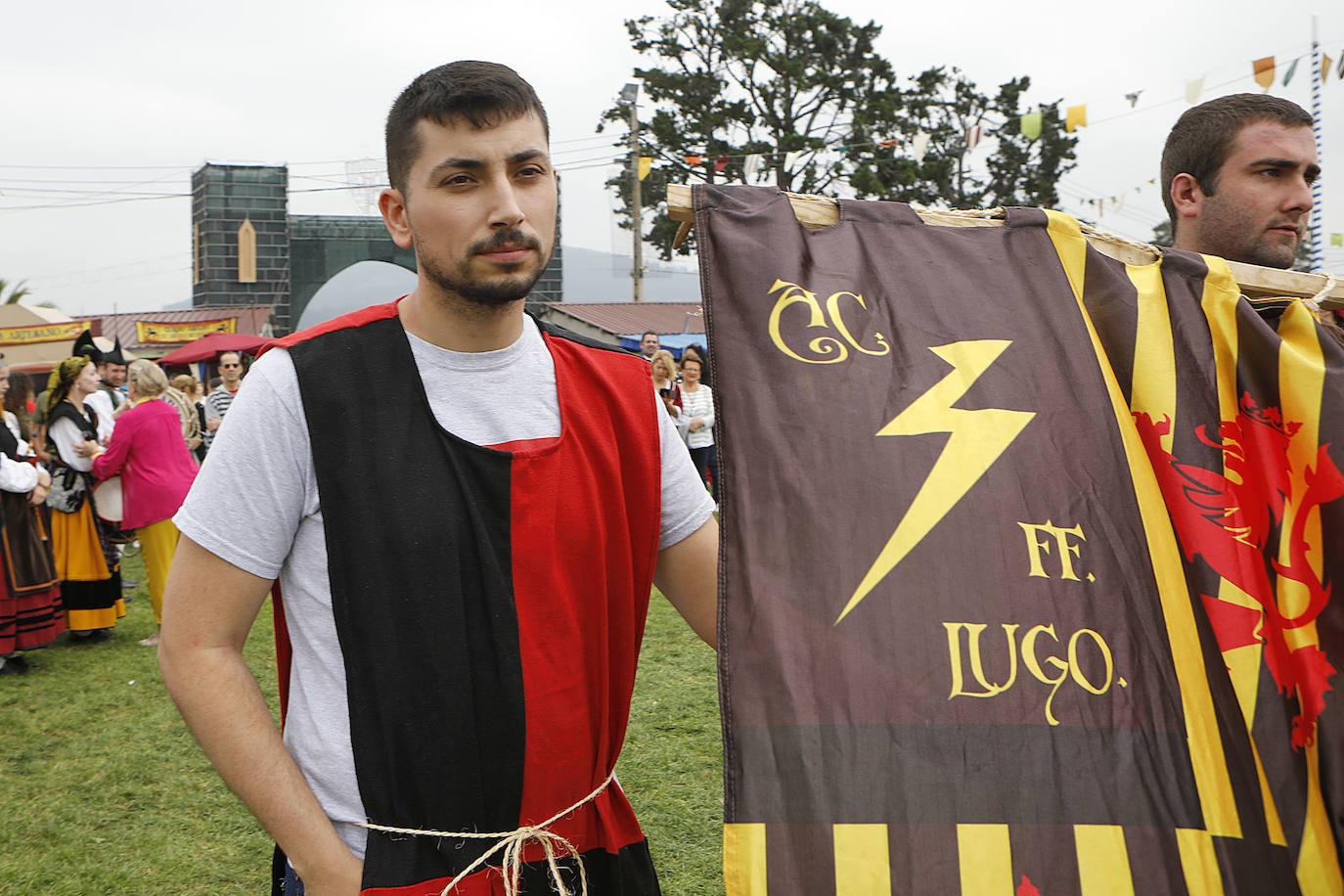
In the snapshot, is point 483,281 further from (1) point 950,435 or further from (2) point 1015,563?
(2) point 1015,563

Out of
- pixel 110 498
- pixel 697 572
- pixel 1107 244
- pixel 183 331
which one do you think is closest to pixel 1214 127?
pixel 1107 244

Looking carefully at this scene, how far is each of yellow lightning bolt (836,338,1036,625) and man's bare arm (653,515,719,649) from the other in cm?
36

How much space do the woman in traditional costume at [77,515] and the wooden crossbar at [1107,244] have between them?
5858 millimetres

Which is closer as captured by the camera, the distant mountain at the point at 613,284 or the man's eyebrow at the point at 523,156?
the man's eyebrow at the point at 523,156

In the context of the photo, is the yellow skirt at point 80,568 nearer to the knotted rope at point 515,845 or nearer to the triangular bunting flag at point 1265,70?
the knotted rope at point 515,845

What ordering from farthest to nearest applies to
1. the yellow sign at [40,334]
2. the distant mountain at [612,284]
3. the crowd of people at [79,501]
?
the distant mountain at [612,284] < the yellow sign at [40,334] < the crowd of people at [79,501]

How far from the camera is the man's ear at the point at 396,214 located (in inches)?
55.6

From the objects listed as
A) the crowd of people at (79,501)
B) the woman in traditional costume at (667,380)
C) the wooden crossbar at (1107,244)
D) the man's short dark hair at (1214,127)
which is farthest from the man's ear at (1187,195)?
the woman in traditional costume at (667,380)

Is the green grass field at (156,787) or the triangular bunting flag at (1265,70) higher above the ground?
the triangular bunting flag at (1265,70)

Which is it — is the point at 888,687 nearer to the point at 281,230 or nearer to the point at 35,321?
the point at 35,321

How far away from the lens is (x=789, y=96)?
27.3 metres

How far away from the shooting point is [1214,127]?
6.96 ft

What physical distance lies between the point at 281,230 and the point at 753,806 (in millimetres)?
39255

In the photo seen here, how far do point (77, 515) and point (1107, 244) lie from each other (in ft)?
21.8
